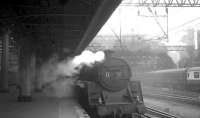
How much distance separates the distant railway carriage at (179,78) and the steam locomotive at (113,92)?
1299 cm

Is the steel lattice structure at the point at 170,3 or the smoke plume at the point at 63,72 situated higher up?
the steel lattice structure at the point at 170,3

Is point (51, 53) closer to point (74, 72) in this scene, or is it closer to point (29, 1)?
point (74, 72)

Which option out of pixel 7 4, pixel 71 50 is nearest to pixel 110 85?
pixel 7 4

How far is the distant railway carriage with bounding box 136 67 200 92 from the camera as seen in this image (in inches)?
1004

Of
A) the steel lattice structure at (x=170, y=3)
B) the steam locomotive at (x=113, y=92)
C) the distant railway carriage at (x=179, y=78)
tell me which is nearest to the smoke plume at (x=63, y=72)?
the steam locomotive at (x=113, y=92)

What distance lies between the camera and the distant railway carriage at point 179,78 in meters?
25.5

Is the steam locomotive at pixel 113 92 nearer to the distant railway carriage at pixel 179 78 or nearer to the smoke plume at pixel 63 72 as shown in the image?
the smoke plume at pixel 63 72

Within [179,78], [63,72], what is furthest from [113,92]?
[179,78]

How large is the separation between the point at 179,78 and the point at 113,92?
1711cm

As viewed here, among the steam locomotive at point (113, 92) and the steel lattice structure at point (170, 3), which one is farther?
the steel lattice structure at point (170, 3)

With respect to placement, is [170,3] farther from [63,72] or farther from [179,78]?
[179,78]

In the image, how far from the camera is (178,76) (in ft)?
94.6

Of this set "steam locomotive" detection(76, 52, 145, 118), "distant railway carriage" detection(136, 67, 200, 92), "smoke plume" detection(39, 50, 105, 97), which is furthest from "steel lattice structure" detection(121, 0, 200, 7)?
"distant railway carriage" detection(136, 67, 200, 92)

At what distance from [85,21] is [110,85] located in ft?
8.92
